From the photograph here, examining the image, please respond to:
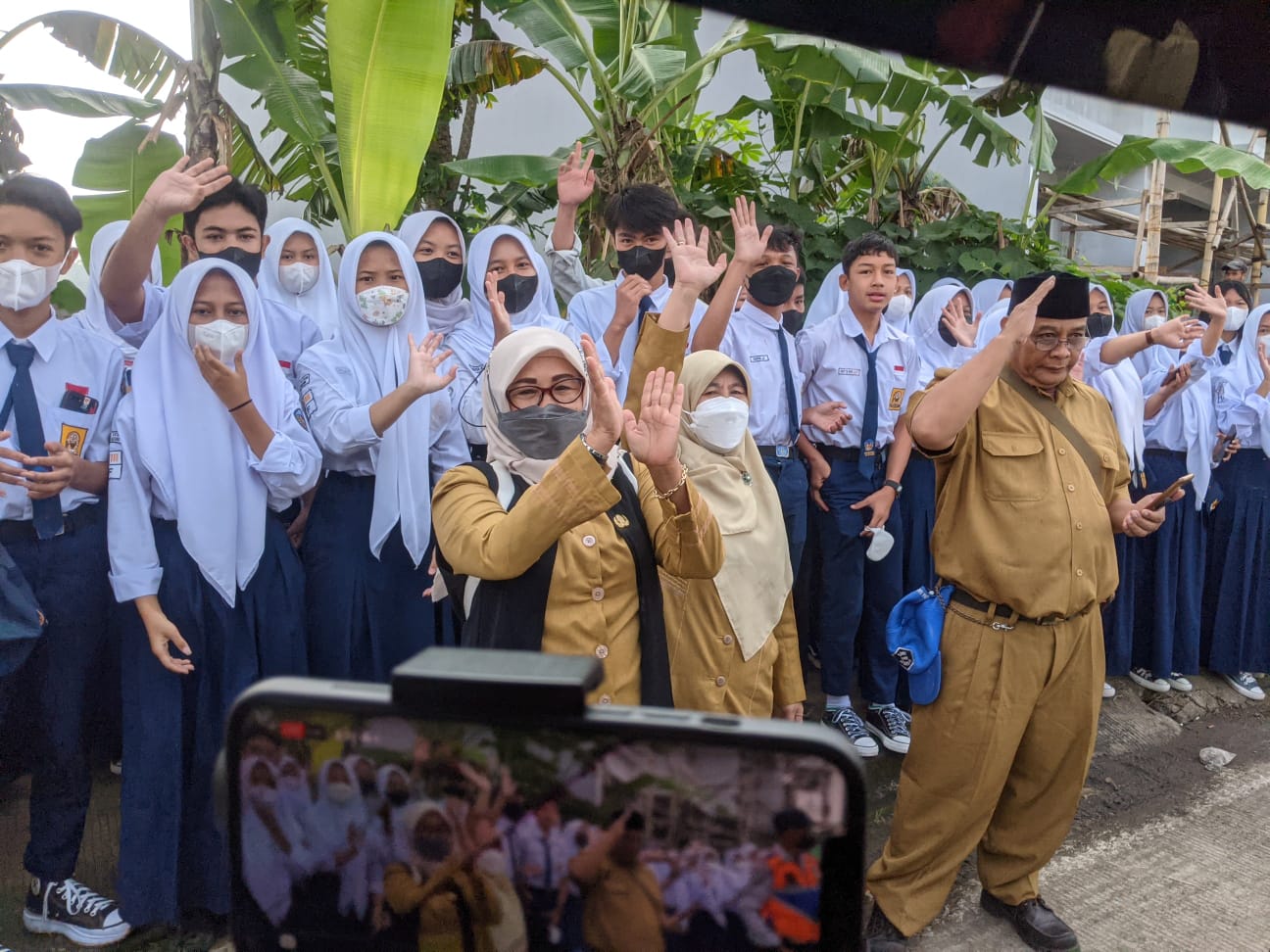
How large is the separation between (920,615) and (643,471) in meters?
1.02

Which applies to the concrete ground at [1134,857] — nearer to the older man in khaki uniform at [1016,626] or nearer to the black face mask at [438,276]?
the older man in khaki uniform at [1016,626]

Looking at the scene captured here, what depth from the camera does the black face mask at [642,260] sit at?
421 cm

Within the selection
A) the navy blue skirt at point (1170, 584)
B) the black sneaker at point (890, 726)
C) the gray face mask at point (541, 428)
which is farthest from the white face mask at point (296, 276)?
the navy blue skirt at point (1170, 584)

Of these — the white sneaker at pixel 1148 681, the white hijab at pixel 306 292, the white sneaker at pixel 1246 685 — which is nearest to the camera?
the white hijab at pixel 306 292

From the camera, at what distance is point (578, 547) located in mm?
2207

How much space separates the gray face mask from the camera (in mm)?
2281

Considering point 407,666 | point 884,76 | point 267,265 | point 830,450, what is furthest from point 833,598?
point 407,666

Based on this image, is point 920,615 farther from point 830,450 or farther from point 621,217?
point 621,217

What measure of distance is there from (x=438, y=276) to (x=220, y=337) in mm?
1078

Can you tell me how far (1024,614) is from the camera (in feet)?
9.25

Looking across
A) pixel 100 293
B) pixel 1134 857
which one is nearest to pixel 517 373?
pixel 100 293

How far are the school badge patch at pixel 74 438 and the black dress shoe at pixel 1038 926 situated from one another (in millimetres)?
3048

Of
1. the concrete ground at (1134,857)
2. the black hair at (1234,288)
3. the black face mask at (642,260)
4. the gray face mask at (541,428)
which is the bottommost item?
the concrete ground at (1134,857)

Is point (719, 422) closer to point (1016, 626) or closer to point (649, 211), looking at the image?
point (1016, 626)
